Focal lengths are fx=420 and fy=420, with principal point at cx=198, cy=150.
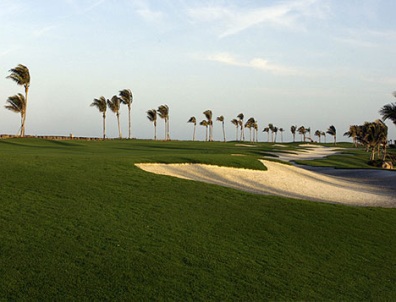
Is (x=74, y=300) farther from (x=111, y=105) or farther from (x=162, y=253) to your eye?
(x=111, y=105)

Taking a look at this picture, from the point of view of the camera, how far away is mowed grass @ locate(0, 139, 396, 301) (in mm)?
9609

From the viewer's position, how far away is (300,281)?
36.1ft

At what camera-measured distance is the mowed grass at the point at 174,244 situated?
9.61 meters

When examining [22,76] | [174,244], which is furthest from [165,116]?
[174,244]

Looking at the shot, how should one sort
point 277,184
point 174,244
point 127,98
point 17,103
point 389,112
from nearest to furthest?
point 174,244 < point 277,184 < point 389,112 < point 17,103 < point 127,98

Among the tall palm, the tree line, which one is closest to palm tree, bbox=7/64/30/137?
the tree line

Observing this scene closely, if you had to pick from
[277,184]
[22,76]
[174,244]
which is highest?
[22,76]

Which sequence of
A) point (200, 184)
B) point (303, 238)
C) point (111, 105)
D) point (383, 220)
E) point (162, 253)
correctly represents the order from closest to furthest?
1. point (162, 253)
2. point (303, 238)
3. point (383, 220)
4. point (200, 184)
5. point (111, 105)

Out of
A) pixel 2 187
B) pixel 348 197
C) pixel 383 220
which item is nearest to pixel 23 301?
pixel 2 187

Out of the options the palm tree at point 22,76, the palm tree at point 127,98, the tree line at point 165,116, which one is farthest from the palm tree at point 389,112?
the palm tree at point 127,98

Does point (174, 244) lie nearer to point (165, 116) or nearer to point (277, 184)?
point (277, 184)

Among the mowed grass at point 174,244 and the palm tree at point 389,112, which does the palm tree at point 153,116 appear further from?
the mowed grass at point 174,244

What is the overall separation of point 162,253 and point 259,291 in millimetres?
2965

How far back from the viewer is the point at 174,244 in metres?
12.4
